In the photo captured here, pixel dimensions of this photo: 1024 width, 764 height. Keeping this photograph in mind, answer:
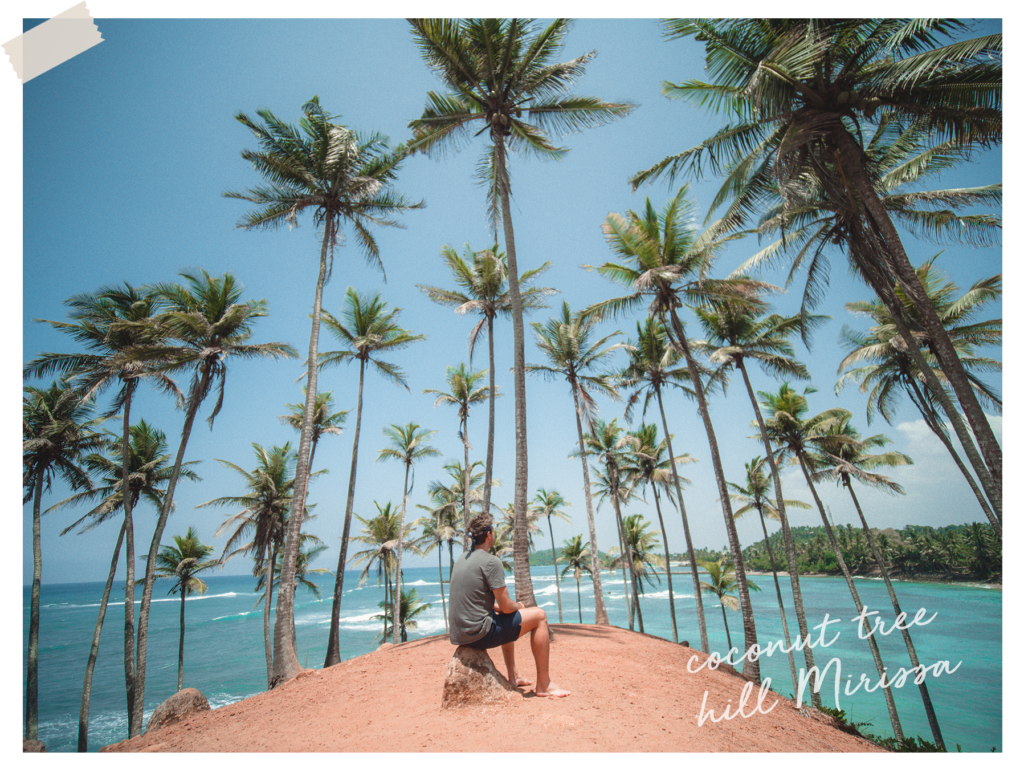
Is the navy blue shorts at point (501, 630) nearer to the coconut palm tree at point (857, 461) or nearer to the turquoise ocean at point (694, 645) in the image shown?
the turquoise ocean at point (694, 645)

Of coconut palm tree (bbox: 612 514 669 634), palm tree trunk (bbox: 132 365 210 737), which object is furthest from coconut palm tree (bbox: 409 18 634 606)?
coconut palm tree (bbox: 612 514 669 634)

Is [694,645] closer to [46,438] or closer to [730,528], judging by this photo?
[730,528]

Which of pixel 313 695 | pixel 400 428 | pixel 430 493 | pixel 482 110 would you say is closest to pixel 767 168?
pixel 482 110

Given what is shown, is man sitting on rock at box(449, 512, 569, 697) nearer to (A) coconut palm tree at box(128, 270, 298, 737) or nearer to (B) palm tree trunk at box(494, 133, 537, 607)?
(B) palm tree trunk at box(494, 133, 537, 607)

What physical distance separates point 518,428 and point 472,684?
5.71m

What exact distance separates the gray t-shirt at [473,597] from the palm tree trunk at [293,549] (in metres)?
6.24

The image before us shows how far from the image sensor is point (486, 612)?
3.78 m

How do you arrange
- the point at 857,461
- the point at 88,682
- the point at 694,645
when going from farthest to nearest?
the point at 694,645, the point at 857,461, the point at 88,682

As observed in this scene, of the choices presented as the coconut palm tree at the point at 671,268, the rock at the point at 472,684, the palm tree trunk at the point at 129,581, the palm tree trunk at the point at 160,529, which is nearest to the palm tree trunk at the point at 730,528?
the coconut palm tree at the point at 671,268

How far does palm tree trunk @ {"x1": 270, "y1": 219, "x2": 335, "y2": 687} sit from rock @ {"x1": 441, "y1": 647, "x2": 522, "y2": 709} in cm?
599

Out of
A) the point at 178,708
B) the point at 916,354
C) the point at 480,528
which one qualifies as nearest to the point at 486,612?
the point at 480,528

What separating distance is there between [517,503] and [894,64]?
9720 millimetres

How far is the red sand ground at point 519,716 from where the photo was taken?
3248 millimetres
